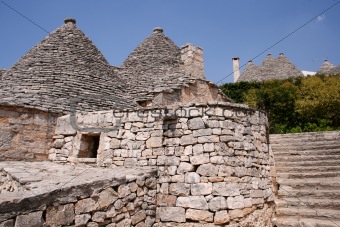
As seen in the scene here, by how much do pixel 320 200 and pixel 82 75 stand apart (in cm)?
701

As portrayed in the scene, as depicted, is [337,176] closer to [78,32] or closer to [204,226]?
[204,226]

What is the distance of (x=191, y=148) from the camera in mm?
4629

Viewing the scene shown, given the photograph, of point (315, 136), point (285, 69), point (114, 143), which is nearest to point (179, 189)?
point (114, 143)

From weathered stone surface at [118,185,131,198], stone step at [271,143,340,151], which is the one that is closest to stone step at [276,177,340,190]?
stone step at [271,143,340,151]

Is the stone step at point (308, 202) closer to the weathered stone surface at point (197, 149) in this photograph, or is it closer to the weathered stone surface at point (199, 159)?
the weathered stone surface at point (199, 159)

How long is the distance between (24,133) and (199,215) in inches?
172

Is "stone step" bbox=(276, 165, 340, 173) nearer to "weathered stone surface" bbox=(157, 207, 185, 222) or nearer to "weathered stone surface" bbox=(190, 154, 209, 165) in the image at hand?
"weathered stone surface" bbox=(190, 154, 209, 165)

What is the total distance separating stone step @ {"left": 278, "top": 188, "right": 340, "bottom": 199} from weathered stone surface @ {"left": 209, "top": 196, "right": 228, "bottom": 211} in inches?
70.9

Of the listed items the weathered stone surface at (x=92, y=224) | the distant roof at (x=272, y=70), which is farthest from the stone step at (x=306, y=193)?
the distant roof at (x=272, y=70)

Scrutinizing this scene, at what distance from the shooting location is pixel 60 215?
303 cm

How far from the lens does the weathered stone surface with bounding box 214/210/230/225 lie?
13.7ft

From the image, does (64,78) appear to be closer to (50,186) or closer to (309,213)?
(50,186)

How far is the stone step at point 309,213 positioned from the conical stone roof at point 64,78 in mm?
5013

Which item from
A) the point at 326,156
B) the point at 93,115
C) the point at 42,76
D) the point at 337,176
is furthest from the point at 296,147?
the point at 42,76
